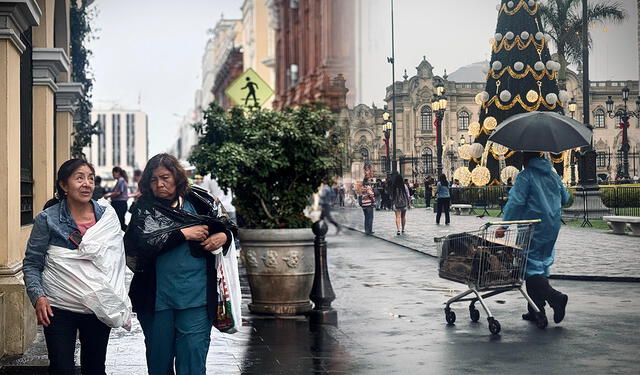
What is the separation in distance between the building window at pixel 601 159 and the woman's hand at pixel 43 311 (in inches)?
405

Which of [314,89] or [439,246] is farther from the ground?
[314,89]

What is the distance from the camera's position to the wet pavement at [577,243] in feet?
49.9

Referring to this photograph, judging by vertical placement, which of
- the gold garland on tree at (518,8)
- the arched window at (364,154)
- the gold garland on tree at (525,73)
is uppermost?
the gold garland on tree at (518,8)

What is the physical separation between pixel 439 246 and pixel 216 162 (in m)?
2.84

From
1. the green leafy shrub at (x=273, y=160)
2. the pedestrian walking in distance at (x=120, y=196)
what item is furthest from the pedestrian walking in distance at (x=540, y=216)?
the pedestrian walking in distance at (x=120, y=196)

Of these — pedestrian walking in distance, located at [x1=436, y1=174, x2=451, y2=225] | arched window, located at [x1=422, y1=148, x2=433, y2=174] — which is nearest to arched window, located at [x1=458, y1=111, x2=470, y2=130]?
arched window, located at [x1=422, y1=148, x2=433, y2=174]

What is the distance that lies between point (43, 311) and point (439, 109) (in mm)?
11007

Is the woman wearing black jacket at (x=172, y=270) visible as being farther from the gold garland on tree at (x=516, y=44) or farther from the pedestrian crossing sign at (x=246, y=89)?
the pedestrian crossing sign at (x=246, y=89)

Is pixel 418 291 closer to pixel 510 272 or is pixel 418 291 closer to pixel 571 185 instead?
pixel 571 185

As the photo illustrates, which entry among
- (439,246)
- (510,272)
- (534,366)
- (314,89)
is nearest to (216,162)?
(439,246)

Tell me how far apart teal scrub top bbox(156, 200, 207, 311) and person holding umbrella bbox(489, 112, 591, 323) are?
5151 millimetres

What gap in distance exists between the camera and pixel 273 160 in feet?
40.2

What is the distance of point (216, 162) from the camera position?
40.6 feet

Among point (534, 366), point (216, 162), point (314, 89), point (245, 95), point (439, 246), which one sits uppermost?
point (314, 89)
